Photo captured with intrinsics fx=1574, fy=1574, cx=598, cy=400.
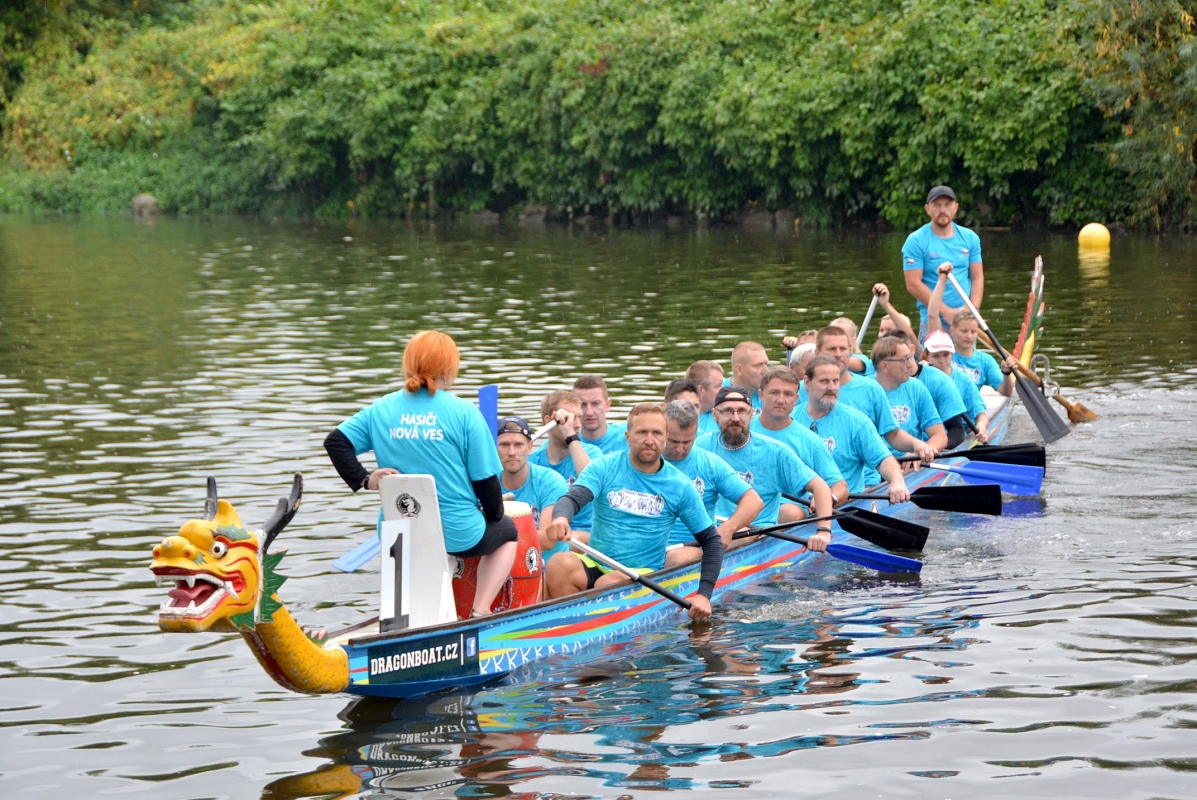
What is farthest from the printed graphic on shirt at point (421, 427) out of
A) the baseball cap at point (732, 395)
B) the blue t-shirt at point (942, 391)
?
the blue t-shirt at point (942, 391)

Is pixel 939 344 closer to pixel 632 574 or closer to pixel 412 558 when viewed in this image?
pixel 632 574

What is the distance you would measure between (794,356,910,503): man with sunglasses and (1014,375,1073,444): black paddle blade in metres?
3.94

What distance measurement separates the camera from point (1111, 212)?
122 ft

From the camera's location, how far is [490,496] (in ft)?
26.6

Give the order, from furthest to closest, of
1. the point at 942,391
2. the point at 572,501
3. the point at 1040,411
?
the point at 1040,411, the point at 942,391, the point at 572,501

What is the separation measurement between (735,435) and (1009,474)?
333 centimetres

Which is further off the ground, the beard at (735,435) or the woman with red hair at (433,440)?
the woman with red hair at (433,440)

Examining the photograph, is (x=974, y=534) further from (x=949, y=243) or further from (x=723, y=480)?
(x=949, y=243)

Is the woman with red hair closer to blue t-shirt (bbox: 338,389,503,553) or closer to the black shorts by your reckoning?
blue t-shirt (bbox: 338,389,503,553)

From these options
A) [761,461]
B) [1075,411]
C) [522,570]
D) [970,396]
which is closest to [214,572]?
[522,570]

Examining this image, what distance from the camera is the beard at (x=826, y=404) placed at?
11.4 meters

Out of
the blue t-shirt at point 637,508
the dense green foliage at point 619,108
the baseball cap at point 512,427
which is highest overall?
the dense green foliage at point 619,108

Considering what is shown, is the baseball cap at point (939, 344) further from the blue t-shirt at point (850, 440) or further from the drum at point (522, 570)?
the drum at point (522, 570)

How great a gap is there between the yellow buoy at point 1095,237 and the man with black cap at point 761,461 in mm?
24809
